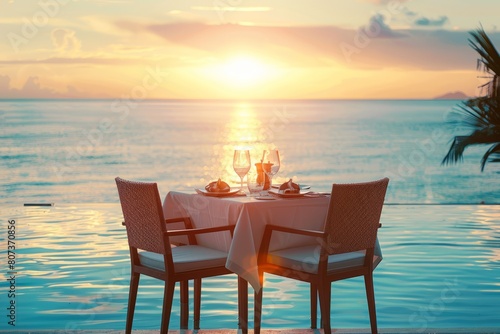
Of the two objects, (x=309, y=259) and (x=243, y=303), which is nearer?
(x=309, y=259)

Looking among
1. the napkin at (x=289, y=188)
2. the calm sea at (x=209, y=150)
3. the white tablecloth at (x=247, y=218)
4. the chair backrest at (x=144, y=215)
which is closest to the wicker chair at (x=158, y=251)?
the chair backrest at (x=144, y=215)

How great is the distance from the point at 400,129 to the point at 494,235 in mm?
26201

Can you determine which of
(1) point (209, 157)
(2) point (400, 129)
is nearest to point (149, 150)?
(1) point (209, 157)

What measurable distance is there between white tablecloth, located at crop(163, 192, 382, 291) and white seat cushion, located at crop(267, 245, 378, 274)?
0.30ft

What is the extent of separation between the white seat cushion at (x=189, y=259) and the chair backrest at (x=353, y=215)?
575 millimetres

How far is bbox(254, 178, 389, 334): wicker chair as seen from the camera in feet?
11.8

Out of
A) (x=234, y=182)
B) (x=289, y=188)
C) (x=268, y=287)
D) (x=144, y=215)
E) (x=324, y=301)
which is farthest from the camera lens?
(x=268, y=287)

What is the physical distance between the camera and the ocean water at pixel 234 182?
4.80 m

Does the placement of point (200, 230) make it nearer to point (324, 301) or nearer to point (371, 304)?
point (324, 301)

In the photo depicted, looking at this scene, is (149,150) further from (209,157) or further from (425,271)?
(425,271)

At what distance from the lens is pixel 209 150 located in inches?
1104

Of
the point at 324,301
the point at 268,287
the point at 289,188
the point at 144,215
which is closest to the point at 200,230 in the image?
the point at 144,215

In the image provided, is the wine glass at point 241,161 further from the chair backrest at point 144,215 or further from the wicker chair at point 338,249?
the chair backrest at point 144,215

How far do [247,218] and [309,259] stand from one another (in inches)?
14.2
